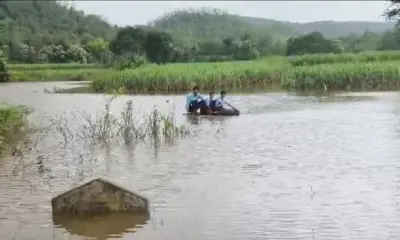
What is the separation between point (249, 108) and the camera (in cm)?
2583

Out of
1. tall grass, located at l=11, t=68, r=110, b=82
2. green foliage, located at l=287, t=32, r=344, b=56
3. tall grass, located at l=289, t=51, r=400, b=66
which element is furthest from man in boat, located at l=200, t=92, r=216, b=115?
green foliage, located at l=287, t=32, r=344, b=56

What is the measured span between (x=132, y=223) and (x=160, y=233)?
0.54m

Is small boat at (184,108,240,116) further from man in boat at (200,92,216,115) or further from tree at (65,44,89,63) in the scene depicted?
tree at (65,44,89,63)

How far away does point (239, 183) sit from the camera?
1134 cm

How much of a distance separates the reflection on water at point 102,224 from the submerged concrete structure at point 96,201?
104 millimetres

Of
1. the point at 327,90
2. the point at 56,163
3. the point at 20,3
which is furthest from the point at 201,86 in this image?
the point at 20,3

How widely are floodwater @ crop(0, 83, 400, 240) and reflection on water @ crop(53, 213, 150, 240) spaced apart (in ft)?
0.04

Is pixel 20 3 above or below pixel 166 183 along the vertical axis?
above

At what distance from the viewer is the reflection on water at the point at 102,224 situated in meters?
8.58

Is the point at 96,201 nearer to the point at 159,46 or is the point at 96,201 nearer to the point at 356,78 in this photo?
the point at 356,78

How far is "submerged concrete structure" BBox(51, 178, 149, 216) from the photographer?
9.16 meters

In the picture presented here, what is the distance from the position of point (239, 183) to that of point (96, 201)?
286 centimetres

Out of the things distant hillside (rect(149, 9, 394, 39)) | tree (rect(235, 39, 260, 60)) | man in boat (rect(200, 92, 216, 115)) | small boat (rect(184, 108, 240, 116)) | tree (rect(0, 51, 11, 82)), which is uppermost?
distant hillside (rect(149, 9, 394, 39))

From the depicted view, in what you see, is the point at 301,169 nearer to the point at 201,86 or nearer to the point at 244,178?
the point at 244,178
